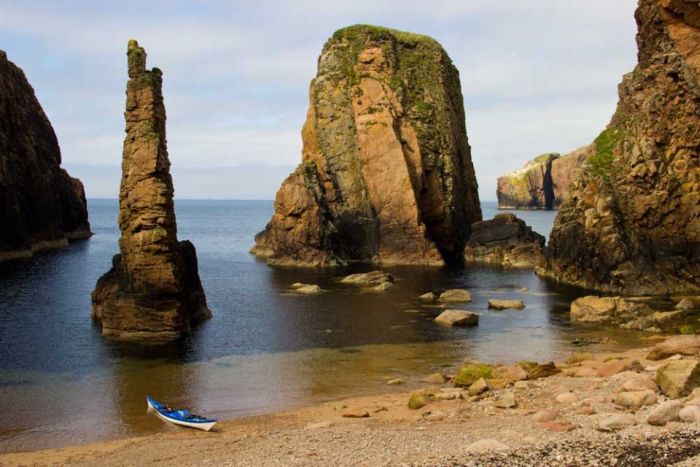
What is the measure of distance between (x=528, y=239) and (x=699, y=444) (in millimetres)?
88189

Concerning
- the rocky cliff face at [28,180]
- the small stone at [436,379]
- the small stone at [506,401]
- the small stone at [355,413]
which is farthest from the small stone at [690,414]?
the rocky cliff face at [28,180]

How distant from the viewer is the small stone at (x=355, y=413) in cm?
3450

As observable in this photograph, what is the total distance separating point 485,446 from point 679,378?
10.7 meters

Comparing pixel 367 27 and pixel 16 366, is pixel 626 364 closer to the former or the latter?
pixel 16 366

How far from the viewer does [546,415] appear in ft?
96.9

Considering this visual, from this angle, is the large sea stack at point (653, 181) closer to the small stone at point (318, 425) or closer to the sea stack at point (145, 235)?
the sea stack at point (145, 235)

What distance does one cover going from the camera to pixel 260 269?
10450 centimetres

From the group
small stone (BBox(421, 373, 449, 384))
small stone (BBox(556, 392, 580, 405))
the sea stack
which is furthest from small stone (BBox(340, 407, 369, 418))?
the sea stack

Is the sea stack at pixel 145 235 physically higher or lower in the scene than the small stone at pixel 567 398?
higher

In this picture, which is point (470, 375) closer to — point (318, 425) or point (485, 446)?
point (318, 425)

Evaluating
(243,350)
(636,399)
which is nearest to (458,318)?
(243,350)

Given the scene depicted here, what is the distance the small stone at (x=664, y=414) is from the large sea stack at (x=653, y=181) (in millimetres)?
49052

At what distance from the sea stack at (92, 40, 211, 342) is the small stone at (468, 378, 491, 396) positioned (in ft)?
87.9

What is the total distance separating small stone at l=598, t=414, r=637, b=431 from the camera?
26438 mm
